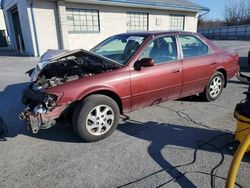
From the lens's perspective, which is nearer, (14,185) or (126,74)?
(14,185)

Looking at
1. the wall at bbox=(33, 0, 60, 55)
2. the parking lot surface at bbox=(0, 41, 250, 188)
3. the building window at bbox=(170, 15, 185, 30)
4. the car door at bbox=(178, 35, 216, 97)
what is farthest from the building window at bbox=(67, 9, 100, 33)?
the car door at bbox=(178, 35, 216, 97)

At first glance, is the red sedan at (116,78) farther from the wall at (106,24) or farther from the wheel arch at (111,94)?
the wall at (106,24)

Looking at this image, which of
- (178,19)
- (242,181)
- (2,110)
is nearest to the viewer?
(242,181)

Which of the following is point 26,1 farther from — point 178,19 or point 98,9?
point 178,19

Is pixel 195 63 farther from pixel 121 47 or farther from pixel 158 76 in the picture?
pixel 121 47

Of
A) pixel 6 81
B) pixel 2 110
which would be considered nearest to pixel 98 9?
pixel 6 81

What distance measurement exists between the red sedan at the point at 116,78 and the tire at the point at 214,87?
0.07 ft

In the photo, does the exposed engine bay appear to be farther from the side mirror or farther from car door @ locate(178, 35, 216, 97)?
car door @ locate(178, 35, 216, 97)

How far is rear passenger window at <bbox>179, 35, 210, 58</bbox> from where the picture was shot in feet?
14.6

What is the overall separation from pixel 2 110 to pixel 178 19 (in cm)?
1687

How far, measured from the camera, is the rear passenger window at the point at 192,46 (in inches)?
175

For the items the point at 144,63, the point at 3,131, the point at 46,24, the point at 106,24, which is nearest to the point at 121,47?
the point at 144,63

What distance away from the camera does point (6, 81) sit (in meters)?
7.59

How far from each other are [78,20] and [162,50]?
10.7 metres
